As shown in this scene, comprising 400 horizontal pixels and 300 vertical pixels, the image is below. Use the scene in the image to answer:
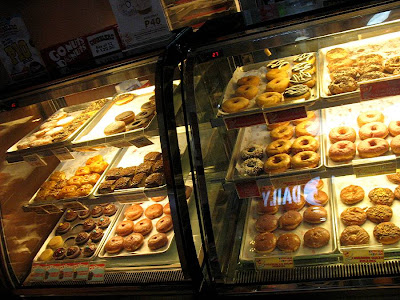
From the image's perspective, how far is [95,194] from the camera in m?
2.92

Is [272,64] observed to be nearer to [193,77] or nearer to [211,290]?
[193,77]

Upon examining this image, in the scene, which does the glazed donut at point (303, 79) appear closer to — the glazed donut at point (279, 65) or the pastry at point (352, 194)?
the glazed donut at point (279, 65)

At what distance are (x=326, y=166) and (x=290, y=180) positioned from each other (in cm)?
23

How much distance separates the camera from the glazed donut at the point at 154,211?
10.3 feet

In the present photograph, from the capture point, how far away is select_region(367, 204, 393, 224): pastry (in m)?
2.42

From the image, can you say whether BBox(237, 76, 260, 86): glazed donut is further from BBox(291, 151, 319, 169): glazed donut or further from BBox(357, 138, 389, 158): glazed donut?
BBox(357, 138, 389, 158): glazed donut

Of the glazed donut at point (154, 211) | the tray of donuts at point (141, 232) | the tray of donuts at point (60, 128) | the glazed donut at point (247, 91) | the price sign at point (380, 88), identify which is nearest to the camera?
the price sign at point (380, 88)

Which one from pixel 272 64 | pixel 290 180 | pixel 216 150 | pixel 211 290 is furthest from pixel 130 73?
pixel 211 290

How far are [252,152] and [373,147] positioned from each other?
29.7 inches

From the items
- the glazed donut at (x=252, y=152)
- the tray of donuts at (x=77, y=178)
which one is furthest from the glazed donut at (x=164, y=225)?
the glazed donut at (x=252, y=152)

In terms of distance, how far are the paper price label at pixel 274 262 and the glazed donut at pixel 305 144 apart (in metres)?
0.69

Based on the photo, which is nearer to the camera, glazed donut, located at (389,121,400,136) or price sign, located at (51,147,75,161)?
glazed donut, located at (389,121,400,136)

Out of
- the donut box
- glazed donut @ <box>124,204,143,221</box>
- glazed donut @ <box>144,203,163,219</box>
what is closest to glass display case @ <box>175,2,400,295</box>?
the donut box

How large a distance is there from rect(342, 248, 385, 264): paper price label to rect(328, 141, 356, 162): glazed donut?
1.75 feet
